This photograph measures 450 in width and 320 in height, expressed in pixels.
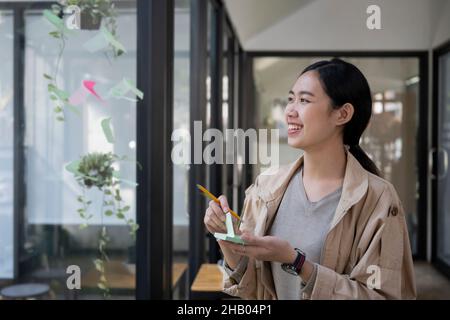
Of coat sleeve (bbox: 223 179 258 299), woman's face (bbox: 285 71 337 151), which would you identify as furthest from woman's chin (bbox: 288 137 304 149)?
coat sleeve (bbox: 223 179 258 299)

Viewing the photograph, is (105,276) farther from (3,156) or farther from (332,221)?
(332,221)

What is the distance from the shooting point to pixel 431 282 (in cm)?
147

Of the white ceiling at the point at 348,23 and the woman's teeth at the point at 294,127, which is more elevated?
the white ceiling at the point at 348,23

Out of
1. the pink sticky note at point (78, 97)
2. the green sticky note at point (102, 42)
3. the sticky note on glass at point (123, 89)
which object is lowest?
the pink sticky note at point (78, 97)

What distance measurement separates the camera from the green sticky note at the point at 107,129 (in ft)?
4.84

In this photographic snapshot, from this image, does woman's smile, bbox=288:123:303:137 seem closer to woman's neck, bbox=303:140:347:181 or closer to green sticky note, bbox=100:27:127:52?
woman's neck, bbox=303:140:347:181

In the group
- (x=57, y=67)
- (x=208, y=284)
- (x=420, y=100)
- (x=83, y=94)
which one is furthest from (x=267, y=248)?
(x=420, y=100)

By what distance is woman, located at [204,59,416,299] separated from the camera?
964 millimetres

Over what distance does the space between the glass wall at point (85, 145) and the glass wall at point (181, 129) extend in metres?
0.32

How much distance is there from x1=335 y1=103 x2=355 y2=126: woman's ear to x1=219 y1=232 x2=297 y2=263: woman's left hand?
10.4 inches

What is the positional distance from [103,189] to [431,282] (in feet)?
3.22

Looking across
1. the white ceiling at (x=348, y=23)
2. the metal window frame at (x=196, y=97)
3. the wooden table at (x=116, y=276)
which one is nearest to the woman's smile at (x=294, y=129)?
the white ceiling at (x=348, y=23)

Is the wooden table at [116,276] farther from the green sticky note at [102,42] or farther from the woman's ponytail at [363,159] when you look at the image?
the woman's ponytail at [363,159]

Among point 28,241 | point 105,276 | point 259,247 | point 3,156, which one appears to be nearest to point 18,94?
point 3,156
